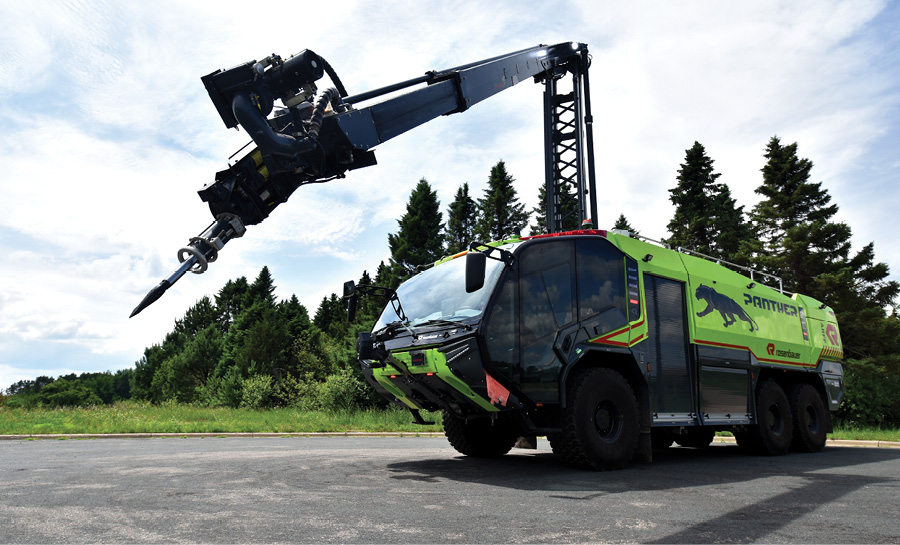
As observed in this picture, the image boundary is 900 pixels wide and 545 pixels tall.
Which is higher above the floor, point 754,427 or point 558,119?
point 558,119

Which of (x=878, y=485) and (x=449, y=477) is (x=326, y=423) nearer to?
(x=449, y=477)

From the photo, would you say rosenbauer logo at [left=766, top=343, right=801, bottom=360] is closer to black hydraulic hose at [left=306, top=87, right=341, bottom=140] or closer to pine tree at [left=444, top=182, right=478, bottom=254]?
black hydraulic hose at [left=306, top=87, right=341, bottom=140]

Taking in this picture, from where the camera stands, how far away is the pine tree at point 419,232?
41.4 m

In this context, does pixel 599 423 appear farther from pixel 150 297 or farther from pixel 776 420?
pixel 776 420

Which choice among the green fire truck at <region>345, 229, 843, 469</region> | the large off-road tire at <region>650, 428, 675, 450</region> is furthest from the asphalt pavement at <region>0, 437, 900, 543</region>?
the large off-road tire at <region>650, 428, 675, 450</region>

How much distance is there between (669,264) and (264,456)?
651 cm

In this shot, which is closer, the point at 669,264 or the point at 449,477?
the point at 449,477

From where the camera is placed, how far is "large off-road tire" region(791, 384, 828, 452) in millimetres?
10906

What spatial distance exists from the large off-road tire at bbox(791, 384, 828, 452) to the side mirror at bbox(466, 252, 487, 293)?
784 centimetres

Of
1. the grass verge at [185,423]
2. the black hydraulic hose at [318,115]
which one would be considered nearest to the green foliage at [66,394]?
the grass verge at [185,423]

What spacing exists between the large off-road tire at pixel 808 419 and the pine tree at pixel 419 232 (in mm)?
30490

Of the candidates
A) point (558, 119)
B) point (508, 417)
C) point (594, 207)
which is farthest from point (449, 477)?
point (558, 119)

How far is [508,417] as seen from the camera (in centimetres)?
709

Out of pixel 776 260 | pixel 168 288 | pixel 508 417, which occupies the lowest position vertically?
pixel 508 417
